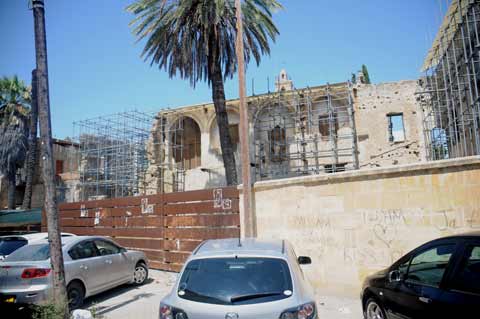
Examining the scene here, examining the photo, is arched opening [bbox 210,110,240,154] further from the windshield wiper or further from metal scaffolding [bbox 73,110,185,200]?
the windshield wiper

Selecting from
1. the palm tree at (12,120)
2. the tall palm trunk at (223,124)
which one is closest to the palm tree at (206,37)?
the tall palm trunk at (223,124)

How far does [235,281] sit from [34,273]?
5.21m

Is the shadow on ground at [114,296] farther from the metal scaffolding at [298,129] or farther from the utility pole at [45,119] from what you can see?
the metal scaffolding at [298,129]

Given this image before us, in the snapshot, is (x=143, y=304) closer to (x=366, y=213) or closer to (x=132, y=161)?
(x=366, y=213)

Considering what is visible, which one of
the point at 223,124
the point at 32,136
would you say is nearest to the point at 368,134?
the point at 223,124

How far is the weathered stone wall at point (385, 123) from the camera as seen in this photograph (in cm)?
2056

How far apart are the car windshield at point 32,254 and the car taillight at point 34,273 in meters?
0.56

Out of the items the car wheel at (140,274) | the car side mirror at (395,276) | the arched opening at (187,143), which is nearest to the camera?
the car side mirror at (395,276)

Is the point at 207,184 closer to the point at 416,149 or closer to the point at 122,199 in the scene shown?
the point at 122,199

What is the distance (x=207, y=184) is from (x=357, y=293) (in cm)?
1660

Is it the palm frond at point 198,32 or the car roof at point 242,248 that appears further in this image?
the palm frond at point 198,32

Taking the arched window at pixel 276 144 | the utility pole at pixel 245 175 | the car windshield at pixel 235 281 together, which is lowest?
the car windshield at pixel 235 281

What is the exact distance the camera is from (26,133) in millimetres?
27109

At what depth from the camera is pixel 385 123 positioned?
21.0m
